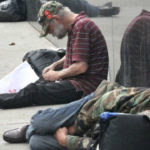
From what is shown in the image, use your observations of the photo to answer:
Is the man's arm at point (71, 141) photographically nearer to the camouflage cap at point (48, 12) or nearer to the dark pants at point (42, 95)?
the dark pants at point (42, 95)

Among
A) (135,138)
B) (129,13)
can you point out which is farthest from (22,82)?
(135,138)

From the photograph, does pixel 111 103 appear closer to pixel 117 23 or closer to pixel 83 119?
pixel 83 119

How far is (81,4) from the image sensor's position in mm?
7254

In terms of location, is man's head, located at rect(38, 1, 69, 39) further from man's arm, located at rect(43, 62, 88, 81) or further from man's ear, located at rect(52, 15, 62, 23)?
man's arm, located at rect(43, 62, 88, 81)

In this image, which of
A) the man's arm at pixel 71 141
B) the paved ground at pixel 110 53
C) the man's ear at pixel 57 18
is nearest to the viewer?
the man's arm at pixel 71 141

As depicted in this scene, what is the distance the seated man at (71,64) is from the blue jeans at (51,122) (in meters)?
1.17

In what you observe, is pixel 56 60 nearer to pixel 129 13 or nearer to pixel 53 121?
pixel 129 13

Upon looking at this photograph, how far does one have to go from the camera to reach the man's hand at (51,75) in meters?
5.21

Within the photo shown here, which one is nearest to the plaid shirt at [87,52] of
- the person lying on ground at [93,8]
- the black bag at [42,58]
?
the person lying on ground at [93,8]

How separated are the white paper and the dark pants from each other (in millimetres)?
300

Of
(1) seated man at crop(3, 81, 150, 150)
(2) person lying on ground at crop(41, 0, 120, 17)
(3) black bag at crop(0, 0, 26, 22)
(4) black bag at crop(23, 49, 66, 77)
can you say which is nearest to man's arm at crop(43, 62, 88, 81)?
(4) black bag at crop(23, 49, 66, 77)

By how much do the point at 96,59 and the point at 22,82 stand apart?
999mm

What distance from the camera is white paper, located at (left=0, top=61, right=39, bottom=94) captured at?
217 inches

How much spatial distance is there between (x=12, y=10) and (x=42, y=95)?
25.4 ft
